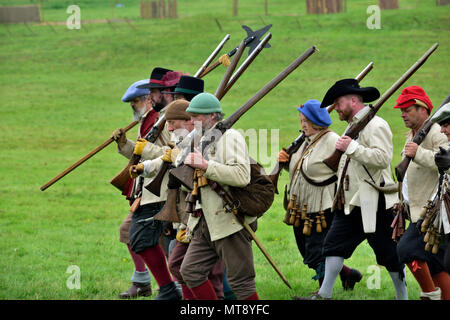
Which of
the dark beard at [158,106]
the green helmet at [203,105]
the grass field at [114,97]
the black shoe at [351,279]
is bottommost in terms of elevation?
the grass field at [114,97]

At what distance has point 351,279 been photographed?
8469 millimetres

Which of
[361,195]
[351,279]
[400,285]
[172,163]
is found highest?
[172,163]

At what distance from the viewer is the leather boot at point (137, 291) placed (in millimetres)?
8430

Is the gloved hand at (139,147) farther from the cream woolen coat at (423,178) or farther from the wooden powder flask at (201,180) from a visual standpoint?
the cream woolen coat at (423,178)

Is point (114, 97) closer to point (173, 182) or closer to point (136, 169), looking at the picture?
point (136, 169)

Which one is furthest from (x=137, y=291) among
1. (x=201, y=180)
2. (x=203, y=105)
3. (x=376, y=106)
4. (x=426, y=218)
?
(x=426, y=218)

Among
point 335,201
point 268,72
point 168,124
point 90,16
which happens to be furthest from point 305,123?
point 90,16

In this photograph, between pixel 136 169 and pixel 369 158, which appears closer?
pixel 369 158

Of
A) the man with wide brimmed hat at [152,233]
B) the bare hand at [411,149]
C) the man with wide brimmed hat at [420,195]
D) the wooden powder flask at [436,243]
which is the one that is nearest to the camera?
the wooden powder flask at [436,243]

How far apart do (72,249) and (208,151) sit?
5202 millimetres

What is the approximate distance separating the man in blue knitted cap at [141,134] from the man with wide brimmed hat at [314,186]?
1.61 metres

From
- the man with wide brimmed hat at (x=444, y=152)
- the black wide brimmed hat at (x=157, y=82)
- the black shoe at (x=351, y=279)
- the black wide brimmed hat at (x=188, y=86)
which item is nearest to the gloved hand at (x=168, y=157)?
the black wide brimmed hat at (x=188, y=86)

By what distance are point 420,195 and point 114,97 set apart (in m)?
24.0

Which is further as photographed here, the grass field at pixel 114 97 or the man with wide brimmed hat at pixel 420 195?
the grass field at pixel 114 97
